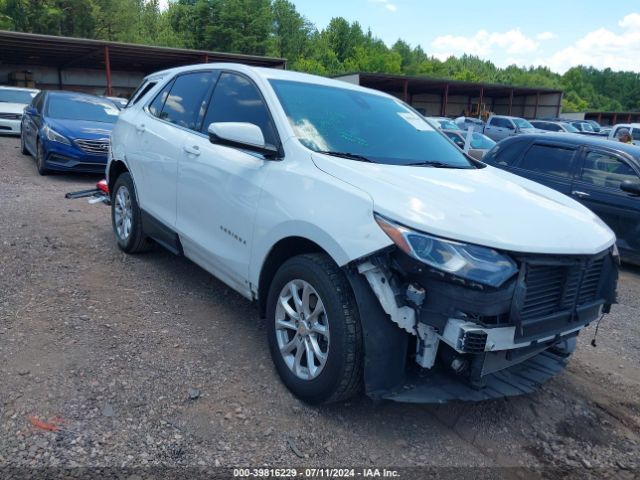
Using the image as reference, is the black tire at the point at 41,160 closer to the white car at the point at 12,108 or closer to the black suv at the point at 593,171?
the white car at the point at 12,108

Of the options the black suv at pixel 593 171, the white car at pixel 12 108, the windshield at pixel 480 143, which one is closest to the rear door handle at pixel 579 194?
the black suv at pixel 593 171

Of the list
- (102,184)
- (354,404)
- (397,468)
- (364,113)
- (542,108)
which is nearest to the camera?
(397,468)

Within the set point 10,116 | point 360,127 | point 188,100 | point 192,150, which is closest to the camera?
point 360,127

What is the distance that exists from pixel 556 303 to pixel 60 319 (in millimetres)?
3222

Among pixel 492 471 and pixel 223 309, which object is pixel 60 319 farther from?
pixel 492 471

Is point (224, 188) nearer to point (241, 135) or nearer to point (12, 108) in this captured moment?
point (241, 135)

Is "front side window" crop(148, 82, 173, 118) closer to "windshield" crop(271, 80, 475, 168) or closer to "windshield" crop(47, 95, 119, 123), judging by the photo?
"windshield" crop(271, 80, 475, 168)

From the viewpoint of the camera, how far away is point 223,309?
3990 millimetres

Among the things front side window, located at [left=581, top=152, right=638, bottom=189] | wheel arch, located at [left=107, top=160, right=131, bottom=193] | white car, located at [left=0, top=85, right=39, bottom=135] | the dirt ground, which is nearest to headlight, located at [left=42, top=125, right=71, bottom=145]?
wheel arch, located at [left=107, top=160, right=131, bottom=193]

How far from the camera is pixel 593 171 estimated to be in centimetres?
654

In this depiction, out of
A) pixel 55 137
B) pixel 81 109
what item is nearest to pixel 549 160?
pixel 55 137

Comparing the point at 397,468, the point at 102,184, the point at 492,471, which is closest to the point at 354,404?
the point at 397,468

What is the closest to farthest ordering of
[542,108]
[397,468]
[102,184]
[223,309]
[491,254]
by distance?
[491,254] → [397,468] → [223,309] → [102,184] → [542,108]

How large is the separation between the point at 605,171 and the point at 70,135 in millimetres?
8293
